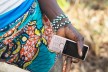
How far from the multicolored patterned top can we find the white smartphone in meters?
0.25

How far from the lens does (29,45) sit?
191cm

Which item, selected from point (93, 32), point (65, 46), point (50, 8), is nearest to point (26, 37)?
point (50, 8)

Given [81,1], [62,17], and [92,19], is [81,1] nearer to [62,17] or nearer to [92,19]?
[92,19]

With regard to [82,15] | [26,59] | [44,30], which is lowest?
[26,59]

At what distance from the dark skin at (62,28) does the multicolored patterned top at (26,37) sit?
0.04 meters

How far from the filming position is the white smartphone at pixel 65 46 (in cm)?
165

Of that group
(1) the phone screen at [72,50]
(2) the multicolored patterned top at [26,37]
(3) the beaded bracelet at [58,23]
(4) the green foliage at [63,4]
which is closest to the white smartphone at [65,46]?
(1) the phone screen at [72,50]

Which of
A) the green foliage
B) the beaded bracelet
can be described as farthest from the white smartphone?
the green foliage

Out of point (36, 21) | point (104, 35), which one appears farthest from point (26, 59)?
point (104, 35)

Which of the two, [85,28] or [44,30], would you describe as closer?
[44,30]

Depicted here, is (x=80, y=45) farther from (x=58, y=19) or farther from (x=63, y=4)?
(x=63, y=4)

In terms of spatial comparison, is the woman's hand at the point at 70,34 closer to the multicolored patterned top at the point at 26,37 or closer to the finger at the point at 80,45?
the finger at the point at 80,45

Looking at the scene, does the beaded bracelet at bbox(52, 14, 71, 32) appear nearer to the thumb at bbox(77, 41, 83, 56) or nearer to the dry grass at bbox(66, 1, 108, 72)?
the thumb at bbox(77, 41, 83, 56)

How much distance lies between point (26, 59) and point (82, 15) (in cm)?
226
